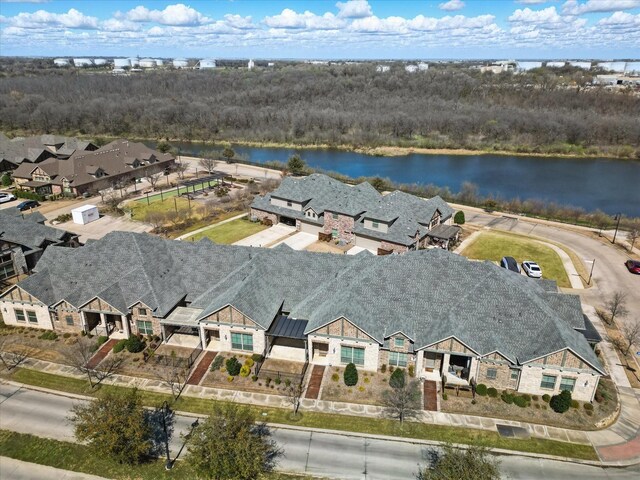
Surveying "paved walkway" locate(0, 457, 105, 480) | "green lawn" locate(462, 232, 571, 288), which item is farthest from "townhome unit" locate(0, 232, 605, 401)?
"green lawn" locate(462, 232, 571, 288)

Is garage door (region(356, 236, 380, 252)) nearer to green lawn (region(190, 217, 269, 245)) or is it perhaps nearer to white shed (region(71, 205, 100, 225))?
green lawn (region(190, 217, 269, 245))

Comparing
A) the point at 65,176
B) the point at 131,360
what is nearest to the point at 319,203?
the point at 131,360

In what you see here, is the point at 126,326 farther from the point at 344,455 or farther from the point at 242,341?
the point at 344,455

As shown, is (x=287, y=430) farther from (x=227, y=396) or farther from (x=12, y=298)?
(x=12, y=298)

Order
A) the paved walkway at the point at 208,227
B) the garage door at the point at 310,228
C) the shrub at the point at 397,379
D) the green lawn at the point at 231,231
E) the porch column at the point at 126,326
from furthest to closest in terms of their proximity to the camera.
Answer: the garage door at the point at 310,228, the paved walkway at the point at 208,227, the green lawn at the point at 231,231, the porch column at the point at 126,326, the shrub at the point at 397,379

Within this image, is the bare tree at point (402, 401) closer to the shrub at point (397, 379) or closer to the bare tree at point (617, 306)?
the shrub at point (397, 379)

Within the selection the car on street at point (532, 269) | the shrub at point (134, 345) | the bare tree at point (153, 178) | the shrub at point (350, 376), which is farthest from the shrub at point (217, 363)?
the bare tree at point (153, 178)

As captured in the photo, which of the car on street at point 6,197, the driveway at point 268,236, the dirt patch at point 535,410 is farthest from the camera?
the car on street at point 6,197
